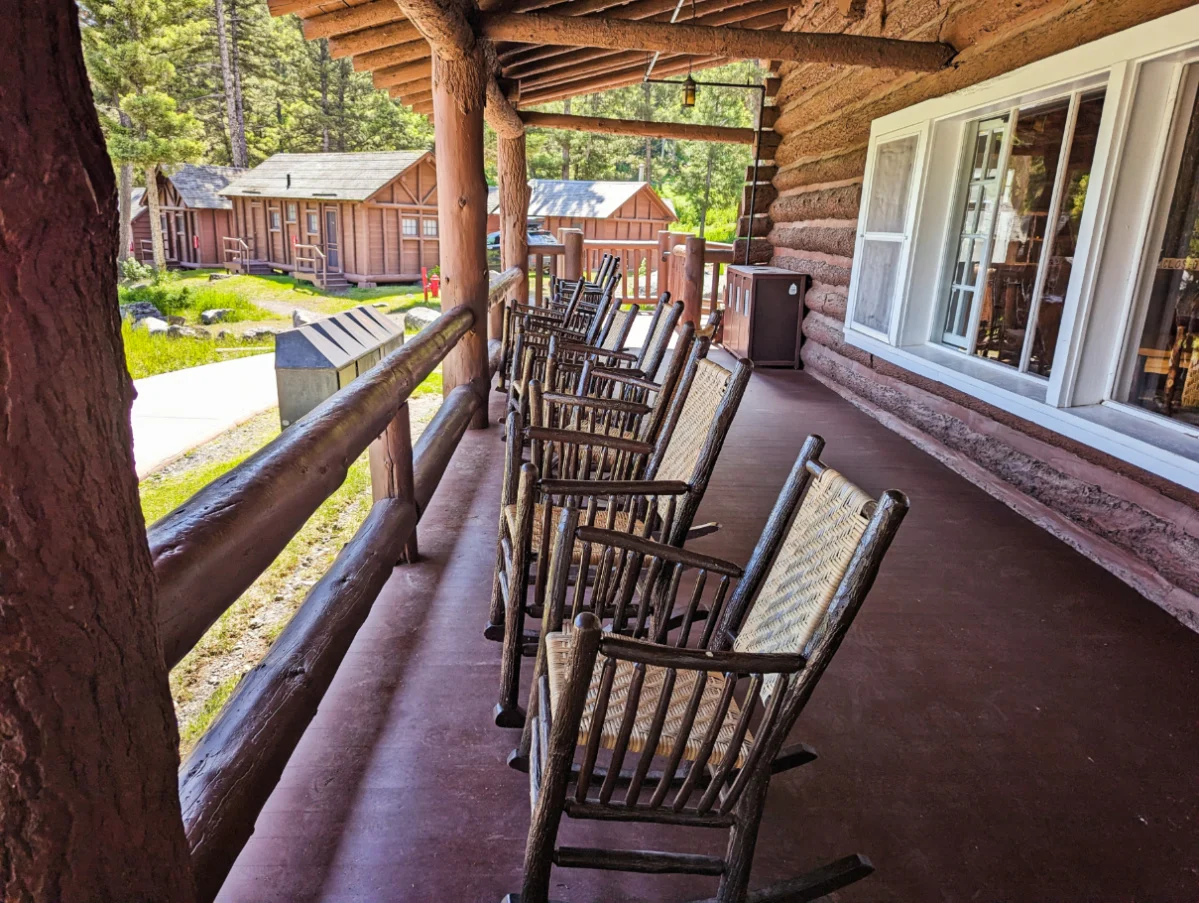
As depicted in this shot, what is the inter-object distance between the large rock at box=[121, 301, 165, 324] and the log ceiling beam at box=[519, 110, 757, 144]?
11.9 metres

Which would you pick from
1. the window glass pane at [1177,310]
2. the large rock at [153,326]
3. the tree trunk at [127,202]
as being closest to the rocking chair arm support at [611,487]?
the window glass pane at [1177,310]

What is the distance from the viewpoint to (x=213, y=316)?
17.5 meters

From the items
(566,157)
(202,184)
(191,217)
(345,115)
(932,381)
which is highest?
(345,115)

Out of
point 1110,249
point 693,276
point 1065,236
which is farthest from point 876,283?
point 693,276

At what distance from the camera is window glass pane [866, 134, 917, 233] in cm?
489

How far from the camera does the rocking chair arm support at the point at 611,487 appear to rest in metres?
1.90

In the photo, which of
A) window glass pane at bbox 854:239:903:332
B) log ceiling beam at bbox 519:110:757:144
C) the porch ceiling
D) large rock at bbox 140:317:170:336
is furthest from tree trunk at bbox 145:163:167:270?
window glass pane at bbox 854:239:903:332

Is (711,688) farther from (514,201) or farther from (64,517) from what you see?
(514,201)

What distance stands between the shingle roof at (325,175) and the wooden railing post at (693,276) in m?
16.6

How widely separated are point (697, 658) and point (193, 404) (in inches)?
389

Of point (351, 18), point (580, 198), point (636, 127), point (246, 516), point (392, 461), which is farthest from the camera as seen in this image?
point (580, 198)

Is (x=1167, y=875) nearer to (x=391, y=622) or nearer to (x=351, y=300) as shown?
(x=391, y=622)

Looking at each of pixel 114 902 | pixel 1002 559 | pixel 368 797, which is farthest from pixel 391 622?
pixel 1002 559

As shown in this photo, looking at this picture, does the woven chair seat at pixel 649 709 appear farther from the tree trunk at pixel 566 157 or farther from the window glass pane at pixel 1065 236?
the tree trunk at pixel 566 157
